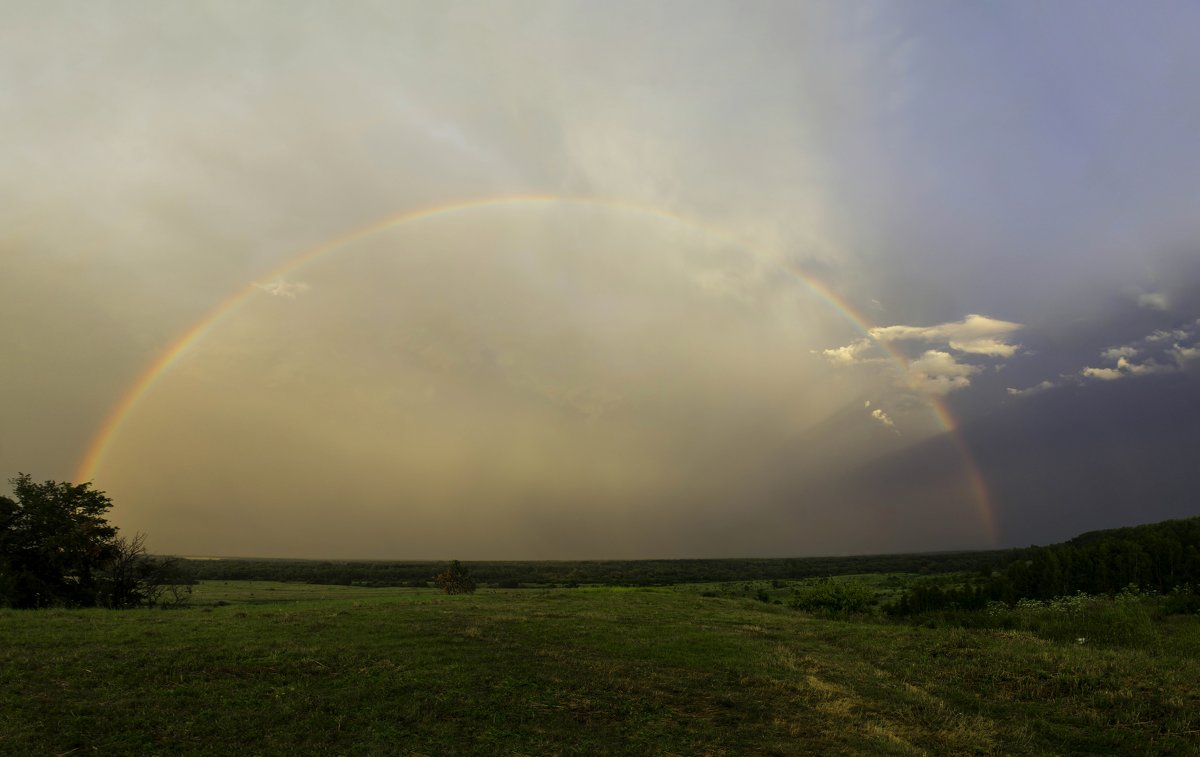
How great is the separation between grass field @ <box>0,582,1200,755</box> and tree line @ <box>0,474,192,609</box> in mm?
11123

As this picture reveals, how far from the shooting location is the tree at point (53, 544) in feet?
119

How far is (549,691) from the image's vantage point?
18.0 meters

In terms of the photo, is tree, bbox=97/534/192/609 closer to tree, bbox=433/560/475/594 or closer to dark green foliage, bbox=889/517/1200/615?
tree, bbox=433/560/475/594

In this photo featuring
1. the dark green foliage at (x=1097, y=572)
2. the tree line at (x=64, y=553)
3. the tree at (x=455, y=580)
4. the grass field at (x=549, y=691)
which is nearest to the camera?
the grass field at (x=549, y=691)

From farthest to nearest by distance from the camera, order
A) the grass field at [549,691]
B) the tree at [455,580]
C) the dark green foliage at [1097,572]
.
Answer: the tree at [455,580] → the dark green foliage at [1097,572] → the grass field at [549,691]

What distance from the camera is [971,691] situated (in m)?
20.2

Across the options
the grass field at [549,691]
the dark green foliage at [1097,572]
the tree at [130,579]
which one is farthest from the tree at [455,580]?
the dark green foliage at [1097,572]

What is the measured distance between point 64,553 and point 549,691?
37.2 metres

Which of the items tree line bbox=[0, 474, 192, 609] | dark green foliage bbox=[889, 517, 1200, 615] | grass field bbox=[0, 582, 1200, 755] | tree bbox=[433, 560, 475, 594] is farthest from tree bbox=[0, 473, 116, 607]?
dark green foliage bbox=[889, 517, 1200, 615]

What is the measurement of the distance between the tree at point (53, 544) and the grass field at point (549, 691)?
37.1ft

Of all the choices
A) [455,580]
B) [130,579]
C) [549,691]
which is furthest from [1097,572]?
[130,579]

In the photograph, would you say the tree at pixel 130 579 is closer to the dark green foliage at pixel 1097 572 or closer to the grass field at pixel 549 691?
the grass field at pixel 549 691

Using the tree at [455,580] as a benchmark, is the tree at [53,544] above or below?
above

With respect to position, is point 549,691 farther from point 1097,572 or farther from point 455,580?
point 1097,572
